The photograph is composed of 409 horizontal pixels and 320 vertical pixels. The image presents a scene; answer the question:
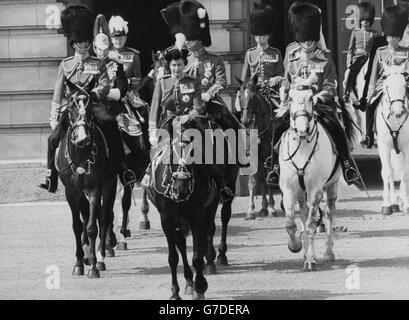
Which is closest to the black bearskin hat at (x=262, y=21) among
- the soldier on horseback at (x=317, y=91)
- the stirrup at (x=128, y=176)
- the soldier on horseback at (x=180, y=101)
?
the soldier on horseback at (x=317, y=91)

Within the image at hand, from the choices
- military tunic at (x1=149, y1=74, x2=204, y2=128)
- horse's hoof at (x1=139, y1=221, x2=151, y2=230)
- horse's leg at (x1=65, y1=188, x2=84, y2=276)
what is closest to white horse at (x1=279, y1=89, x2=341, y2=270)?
military tunic at (x1=149, y1=74, x2=204, y2=128)

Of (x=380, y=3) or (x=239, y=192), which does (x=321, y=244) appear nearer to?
(x=239, y=192)

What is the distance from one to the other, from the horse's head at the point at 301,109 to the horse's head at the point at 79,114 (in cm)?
219

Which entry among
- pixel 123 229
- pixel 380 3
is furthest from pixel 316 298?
pixel 380 3

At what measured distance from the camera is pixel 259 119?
72.4 feet

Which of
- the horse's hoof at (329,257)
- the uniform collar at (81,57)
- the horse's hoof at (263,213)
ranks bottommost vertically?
the horse's hoof at (263,213)

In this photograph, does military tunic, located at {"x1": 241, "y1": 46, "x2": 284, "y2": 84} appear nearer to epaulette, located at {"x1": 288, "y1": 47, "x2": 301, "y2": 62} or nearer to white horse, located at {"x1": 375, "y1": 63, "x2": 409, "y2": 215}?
white horse, located at {"x1": 375, "y1": 63, "x2": 409, "y2": 215}

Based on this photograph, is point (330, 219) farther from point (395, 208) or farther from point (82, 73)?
point (395, 208)

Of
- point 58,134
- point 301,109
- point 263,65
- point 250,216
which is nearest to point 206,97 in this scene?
point 301,109

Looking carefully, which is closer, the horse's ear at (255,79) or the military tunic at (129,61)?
the military tunic at (129,61)

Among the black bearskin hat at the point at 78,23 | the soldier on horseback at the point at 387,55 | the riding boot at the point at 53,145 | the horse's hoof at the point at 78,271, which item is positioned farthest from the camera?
the soldier on horseback at the point at 387,55

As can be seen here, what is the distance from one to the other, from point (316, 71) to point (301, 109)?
58.3 inches

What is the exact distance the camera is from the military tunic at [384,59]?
2311cm

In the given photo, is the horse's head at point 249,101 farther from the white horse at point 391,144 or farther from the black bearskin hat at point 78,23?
the black bearskin hat at point 78,23
